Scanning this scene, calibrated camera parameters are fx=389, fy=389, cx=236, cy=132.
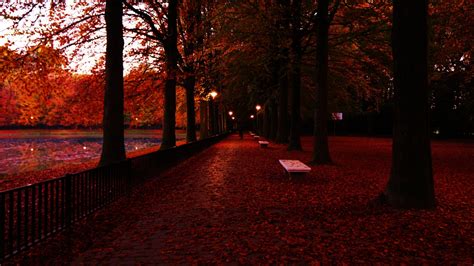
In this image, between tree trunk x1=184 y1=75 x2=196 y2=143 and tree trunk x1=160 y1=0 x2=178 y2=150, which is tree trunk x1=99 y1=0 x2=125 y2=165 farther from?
tree trunk x1=184 y1=75 x2=196 y2=143

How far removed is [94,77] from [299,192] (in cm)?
1588

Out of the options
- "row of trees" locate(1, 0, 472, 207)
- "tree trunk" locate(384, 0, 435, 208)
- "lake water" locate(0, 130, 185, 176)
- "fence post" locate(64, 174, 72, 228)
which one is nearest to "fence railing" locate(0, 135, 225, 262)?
"fence post" locate(64, 174, 72, 228)

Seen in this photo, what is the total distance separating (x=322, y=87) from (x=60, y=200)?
38.2ft

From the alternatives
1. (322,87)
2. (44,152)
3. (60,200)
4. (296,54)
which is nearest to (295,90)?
(296,54)

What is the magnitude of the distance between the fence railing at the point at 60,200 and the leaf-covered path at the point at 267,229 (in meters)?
0.26

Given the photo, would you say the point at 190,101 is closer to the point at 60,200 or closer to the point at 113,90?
the point at 113,90

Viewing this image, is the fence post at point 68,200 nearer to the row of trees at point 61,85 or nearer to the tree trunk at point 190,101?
the row of trees at point 61,85

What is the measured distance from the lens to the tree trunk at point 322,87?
54.9ft

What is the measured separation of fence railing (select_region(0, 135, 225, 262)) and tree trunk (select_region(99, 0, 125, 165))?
1.24 metres

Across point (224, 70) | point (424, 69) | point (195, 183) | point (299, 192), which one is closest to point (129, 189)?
point (195, 183)

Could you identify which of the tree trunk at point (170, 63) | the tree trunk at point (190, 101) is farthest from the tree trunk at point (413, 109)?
the tree trunk at point (190, 101)

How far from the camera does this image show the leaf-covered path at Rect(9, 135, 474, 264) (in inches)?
212

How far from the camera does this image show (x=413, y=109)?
7.82m

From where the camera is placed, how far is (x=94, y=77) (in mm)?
22000
